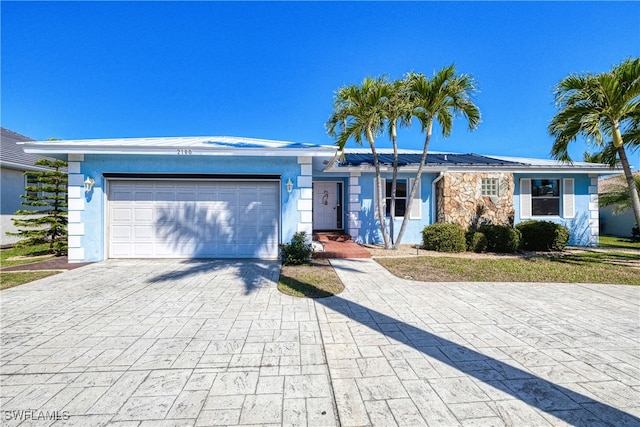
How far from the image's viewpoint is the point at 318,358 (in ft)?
9.80

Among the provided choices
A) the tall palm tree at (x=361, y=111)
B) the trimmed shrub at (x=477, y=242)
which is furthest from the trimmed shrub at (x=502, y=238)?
the tall palm tree at (x=361, y=111)

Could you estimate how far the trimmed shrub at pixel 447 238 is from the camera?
32.7 feet

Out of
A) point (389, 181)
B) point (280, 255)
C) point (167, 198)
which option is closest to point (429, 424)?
point (280, 255)

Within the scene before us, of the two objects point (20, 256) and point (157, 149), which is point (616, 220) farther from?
point (20, 256)

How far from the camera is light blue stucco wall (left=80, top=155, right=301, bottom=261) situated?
804 centimetres

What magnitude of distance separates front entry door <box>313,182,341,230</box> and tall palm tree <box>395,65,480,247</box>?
16.3 ft

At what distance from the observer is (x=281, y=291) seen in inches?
212

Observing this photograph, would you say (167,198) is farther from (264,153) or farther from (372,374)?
(372,374)

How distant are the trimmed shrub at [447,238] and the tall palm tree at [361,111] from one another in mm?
4058

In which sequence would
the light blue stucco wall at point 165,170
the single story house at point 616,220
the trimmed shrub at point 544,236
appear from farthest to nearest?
the single story house at point 616,220
the trimmed shrub at point 544,236
the light blue stucco wall at point 165,170

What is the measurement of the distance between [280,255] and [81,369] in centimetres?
574

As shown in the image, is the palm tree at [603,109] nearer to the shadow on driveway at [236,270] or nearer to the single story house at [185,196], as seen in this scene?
the single story house at [185,196]

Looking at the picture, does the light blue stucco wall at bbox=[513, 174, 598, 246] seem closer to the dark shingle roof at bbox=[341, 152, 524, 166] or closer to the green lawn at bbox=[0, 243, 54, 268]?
the dark shingle roof at bbox=[341, 152, 524, 166]

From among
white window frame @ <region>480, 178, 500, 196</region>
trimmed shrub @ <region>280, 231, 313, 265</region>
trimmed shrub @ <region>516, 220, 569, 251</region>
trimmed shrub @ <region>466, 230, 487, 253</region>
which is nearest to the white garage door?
Result: trimmed shrub @ <region>280, 231, 313, 265</region>
